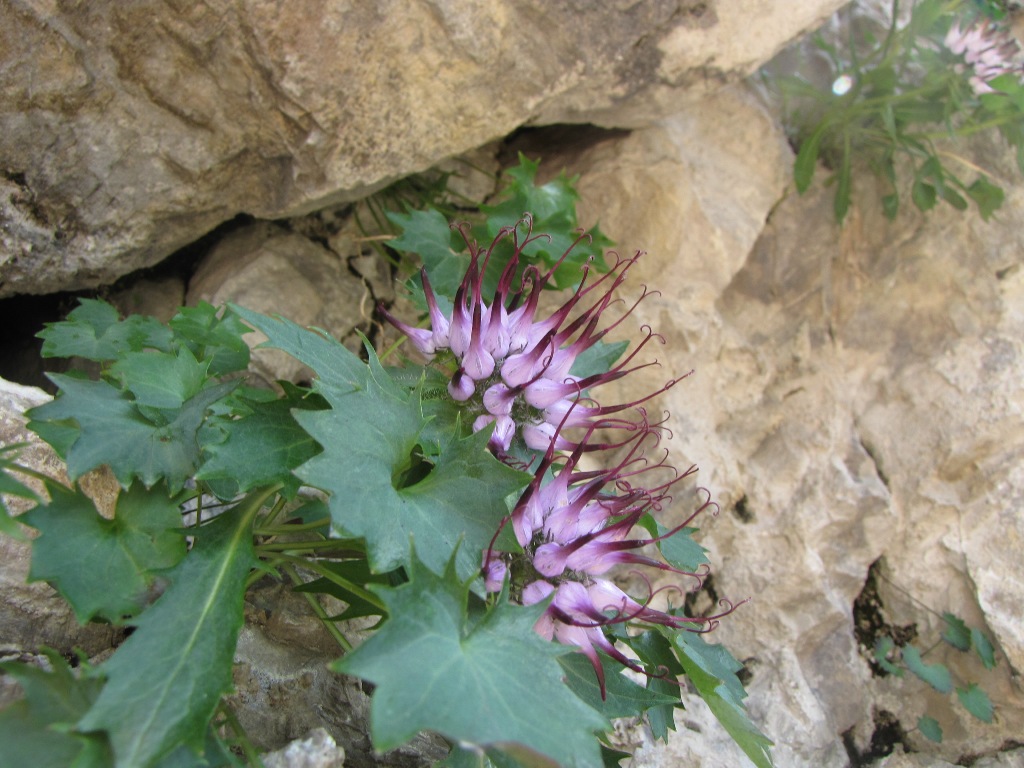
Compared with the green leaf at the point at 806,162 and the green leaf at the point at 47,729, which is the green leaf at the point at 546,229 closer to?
the green leaf at the point at 806,162

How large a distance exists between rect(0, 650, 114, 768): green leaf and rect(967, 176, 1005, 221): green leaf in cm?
251

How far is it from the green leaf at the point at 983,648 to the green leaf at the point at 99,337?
79.5 inches

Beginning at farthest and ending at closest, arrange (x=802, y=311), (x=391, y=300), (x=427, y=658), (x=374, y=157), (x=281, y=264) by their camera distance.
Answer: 1. (x=802, y=311)
2. (x=391, y=300)
3. (x=281, y=264)
4. (x=374, y=157)
5. (x=427, y=658)

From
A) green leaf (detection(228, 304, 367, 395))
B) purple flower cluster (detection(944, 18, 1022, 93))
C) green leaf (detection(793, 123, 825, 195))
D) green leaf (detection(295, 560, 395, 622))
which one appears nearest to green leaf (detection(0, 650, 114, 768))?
green leaf (detection(295, 560, 395, 622))

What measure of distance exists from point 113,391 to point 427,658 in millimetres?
726

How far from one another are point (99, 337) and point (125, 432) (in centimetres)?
53

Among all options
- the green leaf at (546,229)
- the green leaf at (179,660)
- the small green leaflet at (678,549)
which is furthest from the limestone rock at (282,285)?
the small green leaflet at (678,549)

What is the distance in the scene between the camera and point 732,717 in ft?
4.33

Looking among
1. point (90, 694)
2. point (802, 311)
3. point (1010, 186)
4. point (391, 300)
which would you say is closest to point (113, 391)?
point (90, 694)

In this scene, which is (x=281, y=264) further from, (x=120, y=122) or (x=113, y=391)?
(x=113, y=391)

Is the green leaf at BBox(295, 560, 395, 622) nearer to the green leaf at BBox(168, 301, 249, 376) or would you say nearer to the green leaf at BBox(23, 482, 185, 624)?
the green leaf at BBox(23, 482, 185, 624)

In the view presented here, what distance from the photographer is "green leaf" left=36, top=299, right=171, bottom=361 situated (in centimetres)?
161

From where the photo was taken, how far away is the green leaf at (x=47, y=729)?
0.96m

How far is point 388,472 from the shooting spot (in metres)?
1.16
